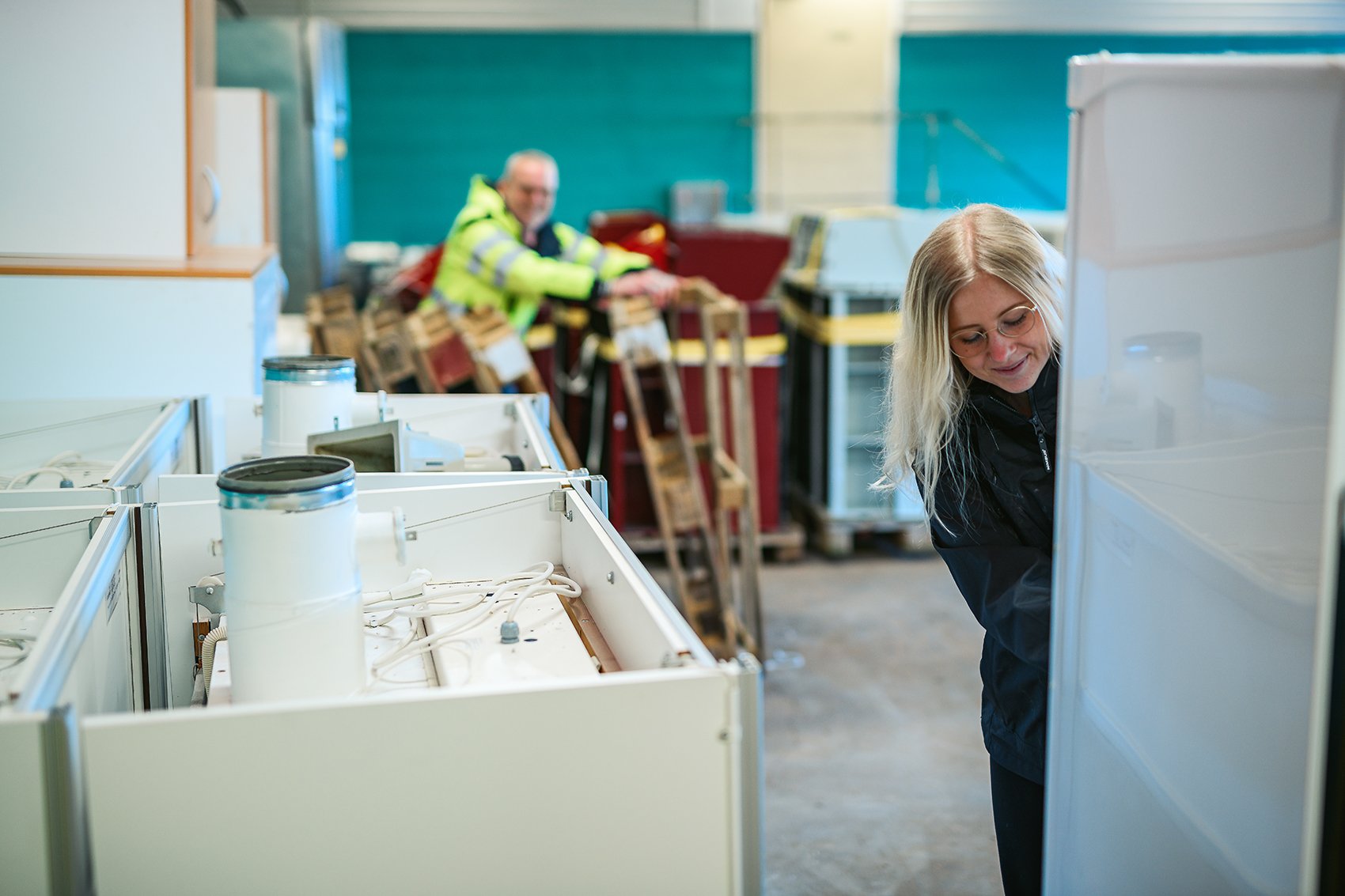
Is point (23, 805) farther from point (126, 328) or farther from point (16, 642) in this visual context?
point (126, 328)

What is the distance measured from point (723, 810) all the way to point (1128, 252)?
25.2 inches

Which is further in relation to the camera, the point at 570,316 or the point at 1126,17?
the point at 1126,17

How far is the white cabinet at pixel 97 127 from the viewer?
271 cm

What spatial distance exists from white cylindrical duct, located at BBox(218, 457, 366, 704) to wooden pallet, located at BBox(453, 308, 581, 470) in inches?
109

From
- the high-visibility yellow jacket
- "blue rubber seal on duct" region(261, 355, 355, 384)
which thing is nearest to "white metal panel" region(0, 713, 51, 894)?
"blue rubber seal on duct" region(261, 355, 355, 384)

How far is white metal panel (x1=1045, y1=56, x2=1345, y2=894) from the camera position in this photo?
1007mm

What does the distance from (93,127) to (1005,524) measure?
85.1 inches

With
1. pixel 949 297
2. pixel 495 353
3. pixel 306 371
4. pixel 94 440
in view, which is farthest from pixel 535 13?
pixel 949 297

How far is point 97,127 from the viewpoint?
109 inches

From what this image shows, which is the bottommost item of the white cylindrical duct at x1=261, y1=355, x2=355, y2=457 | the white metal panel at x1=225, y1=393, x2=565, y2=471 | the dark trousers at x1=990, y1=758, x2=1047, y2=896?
the dark trousers at x1=990, y1=758, x2=1047, y2=896

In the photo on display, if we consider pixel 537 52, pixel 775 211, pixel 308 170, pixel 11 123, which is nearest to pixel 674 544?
pixel 11 123

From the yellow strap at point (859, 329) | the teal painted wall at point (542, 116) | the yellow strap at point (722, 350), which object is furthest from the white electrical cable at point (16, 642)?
the teal painted wall at point (542, 116)

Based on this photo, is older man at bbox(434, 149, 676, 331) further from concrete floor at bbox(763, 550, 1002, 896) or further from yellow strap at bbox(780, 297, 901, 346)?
concrete floor at bbox(763, 550, 1002, 896)

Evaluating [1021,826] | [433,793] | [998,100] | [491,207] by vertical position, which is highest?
[998,100]
